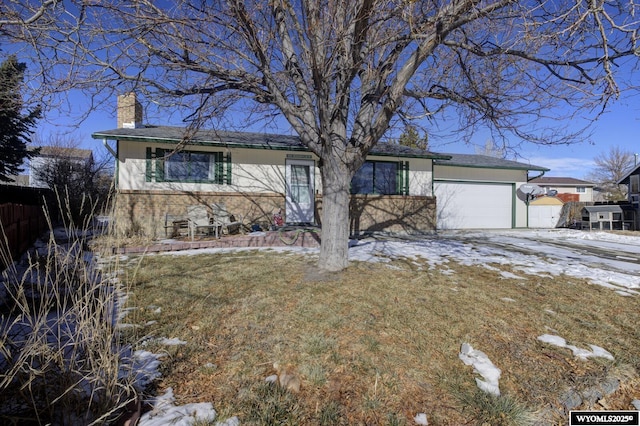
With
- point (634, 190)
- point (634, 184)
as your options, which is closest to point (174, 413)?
point (634, 190)

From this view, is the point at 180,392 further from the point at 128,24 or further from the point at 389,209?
the point at 389,209

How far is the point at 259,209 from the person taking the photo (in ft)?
32.8

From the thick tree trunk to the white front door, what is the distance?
5.65 metres

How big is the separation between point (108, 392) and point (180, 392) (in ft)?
1.42

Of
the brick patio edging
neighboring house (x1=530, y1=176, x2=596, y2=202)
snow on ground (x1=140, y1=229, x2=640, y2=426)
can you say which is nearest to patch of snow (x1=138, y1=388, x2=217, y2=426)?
snow on ground (x1=140, y1=229, x2=640, y2=426)

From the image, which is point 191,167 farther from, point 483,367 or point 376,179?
point 483,367

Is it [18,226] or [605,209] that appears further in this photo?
[605,209]

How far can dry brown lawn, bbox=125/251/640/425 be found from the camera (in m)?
2.04

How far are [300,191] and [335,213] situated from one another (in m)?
5.94

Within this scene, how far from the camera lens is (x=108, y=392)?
1775 mm

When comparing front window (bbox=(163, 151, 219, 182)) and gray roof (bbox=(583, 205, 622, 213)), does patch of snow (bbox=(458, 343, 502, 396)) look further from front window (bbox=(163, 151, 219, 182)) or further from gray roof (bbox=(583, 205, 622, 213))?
gray roof (bbox=(583, 205, 622, 213))

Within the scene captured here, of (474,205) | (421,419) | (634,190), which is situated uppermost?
(634,190)

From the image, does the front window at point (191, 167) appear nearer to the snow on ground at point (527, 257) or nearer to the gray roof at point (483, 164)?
the snow on ground at point (527, 257)

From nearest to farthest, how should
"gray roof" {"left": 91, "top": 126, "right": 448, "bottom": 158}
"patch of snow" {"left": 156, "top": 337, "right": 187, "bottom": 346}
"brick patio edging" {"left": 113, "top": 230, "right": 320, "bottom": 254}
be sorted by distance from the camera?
"patch of snow" {"left": 156, "top": 337, "right": 187, "bottom": 346}, "brick patio edging" {"left": 113, "top": 230, "right": 320, "bottom": 254}, "gray roof" {"left": 91, "top": 126, "right": 448, "bottom": 158}
